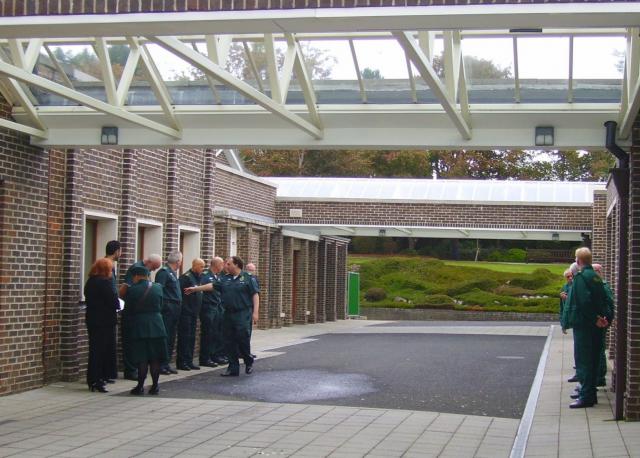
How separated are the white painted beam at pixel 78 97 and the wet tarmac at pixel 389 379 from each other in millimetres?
3313

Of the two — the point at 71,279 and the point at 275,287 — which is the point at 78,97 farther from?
the point at 275,287

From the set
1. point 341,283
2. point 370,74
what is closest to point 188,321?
point 370,74

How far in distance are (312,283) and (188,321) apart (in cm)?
1633

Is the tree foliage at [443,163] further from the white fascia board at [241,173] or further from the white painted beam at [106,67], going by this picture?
the white painted beam at [106,67]

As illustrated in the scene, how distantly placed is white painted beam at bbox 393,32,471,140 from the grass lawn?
90.7 ft

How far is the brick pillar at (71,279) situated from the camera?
13.3m

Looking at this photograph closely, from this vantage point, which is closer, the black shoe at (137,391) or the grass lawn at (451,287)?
the black shoe at (137,391)

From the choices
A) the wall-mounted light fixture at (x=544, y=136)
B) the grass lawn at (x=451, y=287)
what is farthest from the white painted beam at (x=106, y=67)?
the grass lawn at (x=451, y=287)

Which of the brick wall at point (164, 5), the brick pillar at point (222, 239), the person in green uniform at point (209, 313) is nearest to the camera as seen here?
the brick wall at point (164, 5)

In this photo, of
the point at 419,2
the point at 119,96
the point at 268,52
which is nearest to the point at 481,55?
the point at 268,52

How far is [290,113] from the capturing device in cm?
1174

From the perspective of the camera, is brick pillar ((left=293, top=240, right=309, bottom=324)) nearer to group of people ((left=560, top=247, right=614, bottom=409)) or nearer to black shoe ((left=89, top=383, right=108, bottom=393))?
black shoe ((left=89, top=383, right=108, bottom=393))

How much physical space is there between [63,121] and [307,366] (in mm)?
5892

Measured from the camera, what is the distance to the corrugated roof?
29797 millimetres
